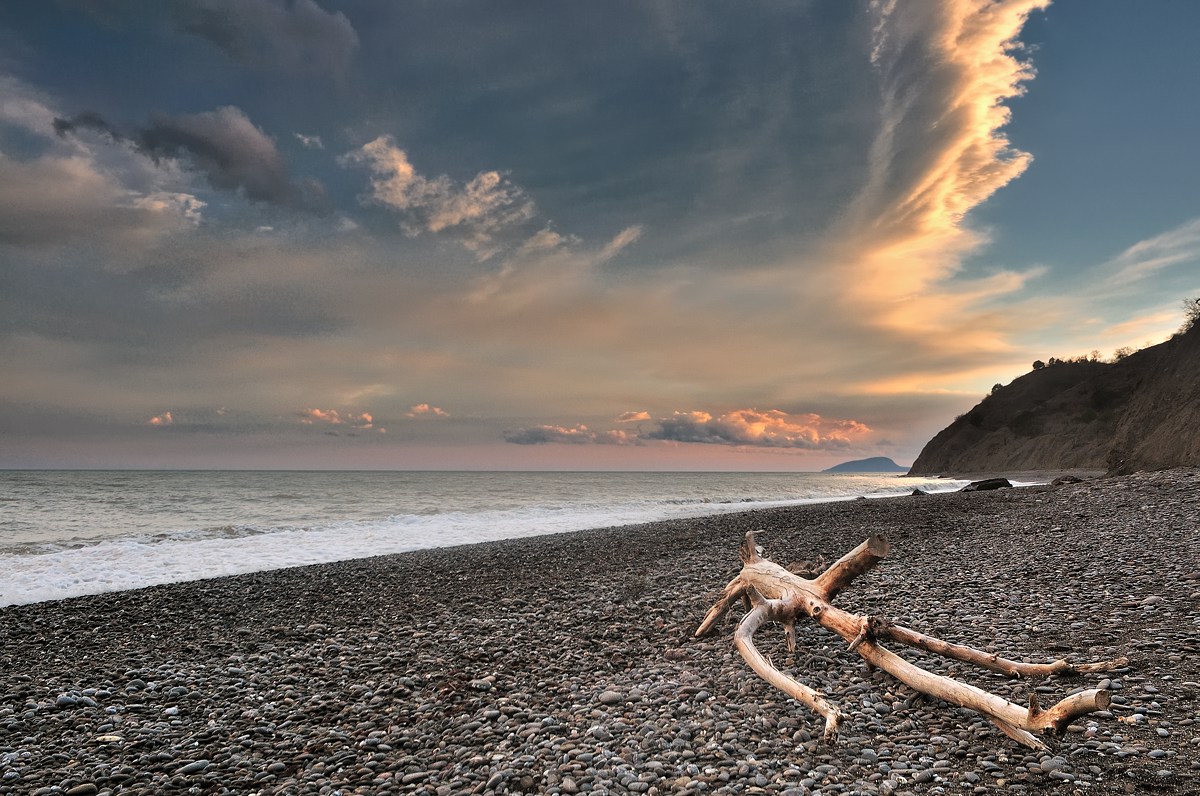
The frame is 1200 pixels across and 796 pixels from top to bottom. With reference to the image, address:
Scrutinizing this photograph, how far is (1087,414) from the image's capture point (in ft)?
257

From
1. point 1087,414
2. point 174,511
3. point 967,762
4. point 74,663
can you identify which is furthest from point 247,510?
point 1087,414

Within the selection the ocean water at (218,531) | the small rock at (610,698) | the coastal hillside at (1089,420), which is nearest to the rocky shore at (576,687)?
the small rock at (610,698)

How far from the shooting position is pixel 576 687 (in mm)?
7020

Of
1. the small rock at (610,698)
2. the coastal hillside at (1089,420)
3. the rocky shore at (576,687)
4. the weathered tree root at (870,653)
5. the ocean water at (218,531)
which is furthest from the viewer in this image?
the coastal hillside at (1089,420)

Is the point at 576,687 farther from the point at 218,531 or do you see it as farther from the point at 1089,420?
the point at 1089,420

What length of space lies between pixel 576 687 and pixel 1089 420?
309 feet

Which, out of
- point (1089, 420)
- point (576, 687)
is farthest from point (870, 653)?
point (1089, 420)

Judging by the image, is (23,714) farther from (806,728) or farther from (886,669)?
(886,669)

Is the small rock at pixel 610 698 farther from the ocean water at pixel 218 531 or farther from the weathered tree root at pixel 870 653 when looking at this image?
the ocean water at pixel 218 531

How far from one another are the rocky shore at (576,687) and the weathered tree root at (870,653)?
0.20 m

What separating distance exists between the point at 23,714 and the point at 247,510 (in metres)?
31.7

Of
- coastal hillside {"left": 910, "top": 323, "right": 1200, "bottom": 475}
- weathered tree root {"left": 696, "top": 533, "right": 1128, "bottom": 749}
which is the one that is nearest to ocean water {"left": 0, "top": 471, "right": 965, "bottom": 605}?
weathered tree root {"left": 696, "top": 533, "right": 1128, "bottom": 749}

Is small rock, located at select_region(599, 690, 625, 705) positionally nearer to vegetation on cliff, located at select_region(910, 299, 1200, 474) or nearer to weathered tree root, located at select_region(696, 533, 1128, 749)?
weathered tree root, located at select_region(696, 533, 1128, 749)

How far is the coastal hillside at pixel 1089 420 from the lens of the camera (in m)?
32.8
